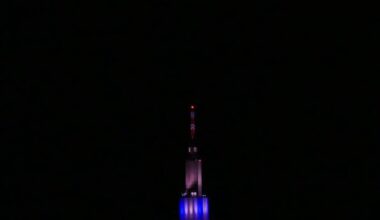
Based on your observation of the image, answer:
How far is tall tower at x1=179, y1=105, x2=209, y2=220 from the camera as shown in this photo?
35.8 meters

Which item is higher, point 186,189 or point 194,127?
point 194,127

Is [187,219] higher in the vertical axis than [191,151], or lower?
lower

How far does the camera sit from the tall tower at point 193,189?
35844 mm

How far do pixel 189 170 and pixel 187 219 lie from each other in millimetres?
2878

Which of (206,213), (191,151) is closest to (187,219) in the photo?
(206,213)

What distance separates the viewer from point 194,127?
35688 millimetres

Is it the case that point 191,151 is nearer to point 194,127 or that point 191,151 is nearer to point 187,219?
point 194,127

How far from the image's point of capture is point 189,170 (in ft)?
118

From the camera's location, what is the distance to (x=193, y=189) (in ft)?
119

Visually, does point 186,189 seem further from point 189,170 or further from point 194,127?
point 194,127

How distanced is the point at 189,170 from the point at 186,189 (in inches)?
40.9

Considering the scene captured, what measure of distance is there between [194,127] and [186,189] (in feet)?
10.9

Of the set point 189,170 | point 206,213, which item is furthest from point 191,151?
point 206,213

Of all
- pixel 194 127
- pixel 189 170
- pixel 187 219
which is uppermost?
pixel 194 127
